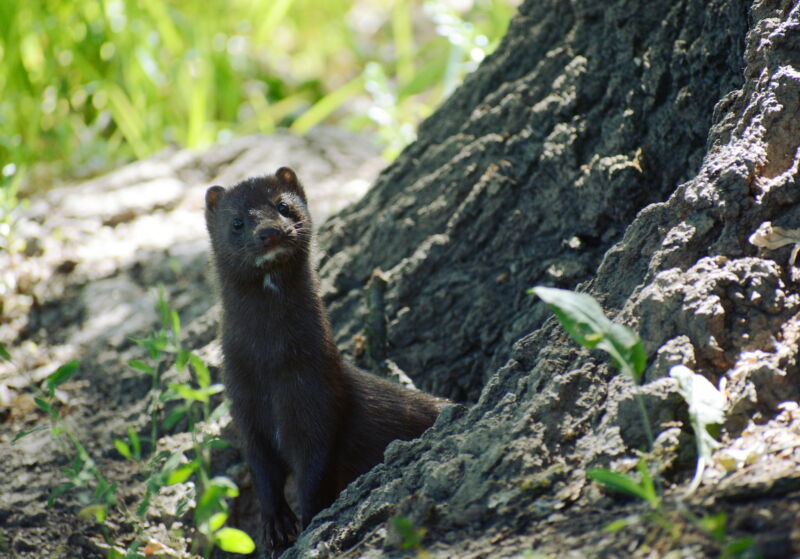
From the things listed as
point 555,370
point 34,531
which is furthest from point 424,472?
point 34,531

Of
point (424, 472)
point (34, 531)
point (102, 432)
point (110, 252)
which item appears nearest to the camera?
point (424, 472)

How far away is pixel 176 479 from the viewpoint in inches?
96.0

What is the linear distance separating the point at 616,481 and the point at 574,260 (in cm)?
191

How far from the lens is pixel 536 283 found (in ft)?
13.6

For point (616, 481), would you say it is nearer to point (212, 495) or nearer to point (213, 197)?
point (212, 495)

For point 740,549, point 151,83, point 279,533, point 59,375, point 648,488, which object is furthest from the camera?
point 151,83

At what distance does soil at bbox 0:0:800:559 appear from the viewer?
2463mm

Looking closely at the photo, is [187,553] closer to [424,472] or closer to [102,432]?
[102,432]

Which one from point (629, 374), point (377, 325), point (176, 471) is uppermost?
point (377, 325)

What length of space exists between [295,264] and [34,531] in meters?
1.57

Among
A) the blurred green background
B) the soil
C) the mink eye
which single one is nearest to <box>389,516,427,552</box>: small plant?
the soil

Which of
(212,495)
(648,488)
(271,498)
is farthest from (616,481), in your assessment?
A: (271,498)

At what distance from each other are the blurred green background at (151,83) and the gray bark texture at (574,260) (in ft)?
6.83

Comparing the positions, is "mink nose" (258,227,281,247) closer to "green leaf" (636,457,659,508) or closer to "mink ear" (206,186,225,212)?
"mink ear" (206,186,225,212)
